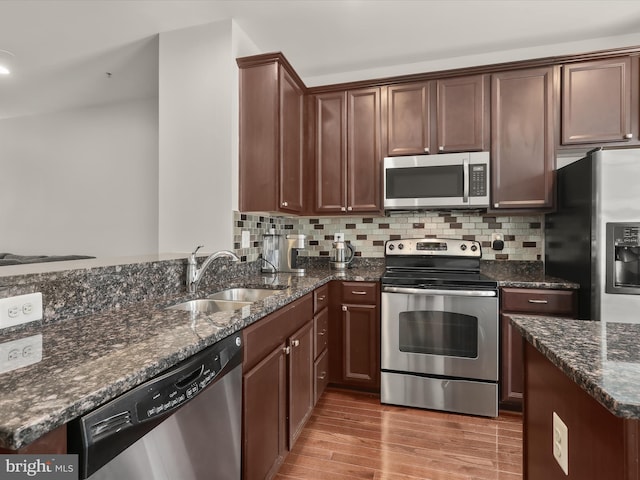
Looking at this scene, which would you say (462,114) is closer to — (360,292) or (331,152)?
(331,152)

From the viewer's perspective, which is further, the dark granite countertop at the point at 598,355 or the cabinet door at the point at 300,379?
the cabinet door at the point at 300,379

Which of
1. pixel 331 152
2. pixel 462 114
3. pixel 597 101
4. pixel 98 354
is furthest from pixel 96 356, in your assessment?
pixel 597 101

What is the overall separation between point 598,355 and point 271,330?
1136 millimetres

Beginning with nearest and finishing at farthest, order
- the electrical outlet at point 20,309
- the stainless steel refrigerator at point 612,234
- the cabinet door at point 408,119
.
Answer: the electrical outlet at point 20,309
the stainless steel refrigerator at point 612,234
the cabinet door at point 408,119

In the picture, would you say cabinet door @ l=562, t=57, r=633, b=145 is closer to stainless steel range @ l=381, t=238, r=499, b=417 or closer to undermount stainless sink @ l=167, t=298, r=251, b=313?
stainless steel range @ l=381, t=238, r=499, b=417

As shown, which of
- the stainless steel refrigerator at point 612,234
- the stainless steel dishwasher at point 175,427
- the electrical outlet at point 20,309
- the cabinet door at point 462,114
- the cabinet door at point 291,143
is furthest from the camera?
the cabinet door at point 462,114

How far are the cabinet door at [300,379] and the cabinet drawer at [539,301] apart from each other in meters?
1.31

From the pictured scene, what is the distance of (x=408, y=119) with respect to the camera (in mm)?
2660

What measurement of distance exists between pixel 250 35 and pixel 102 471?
8.66 feet

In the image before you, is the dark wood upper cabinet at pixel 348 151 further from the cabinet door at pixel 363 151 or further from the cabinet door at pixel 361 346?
the cabinet door at pixel 361 346

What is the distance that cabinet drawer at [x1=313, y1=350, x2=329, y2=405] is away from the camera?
217cm

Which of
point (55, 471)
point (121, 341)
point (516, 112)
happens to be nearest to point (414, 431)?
point (121, 341)

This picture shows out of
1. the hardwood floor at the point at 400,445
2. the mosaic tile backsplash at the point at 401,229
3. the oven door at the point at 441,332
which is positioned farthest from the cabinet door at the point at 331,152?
the hardwood floor at the point at 400,445

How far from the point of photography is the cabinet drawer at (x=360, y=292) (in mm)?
2449
